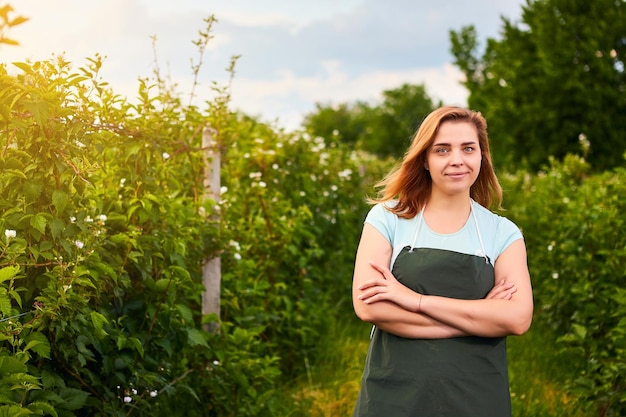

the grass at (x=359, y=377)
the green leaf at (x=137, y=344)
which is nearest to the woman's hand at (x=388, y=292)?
the green leaf at (x=137, y=344)

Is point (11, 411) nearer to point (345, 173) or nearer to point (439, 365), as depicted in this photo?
point (439, 365)

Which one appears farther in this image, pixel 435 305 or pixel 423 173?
pixel 423 173

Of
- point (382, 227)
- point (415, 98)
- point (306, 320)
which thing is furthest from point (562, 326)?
point (415, 98)

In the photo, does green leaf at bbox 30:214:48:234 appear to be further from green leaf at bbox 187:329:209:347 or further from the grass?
the grass

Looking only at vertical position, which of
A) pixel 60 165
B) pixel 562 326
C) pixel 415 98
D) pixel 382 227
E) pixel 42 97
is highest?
pixel 415 98

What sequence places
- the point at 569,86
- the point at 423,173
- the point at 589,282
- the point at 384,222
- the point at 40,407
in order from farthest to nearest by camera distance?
the point at 569,86 < the point at 589,282 < the point at 423,173 < the point at 384,222 < the point at 40,407

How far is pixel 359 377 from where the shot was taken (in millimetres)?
5965

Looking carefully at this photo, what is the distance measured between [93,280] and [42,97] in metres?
0.82

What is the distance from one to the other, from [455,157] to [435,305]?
0.50 metres

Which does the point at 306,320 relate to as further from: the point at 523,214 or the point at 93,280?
the point at 523,214

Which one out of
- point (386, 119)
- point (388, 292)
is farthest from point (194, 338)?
point (386, 119)

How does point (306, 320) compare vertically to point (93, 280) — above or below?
below

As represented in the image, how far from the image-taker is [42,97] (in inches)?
111

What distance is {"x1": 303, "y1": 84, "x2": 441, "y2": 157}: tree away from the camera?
71.1 m
